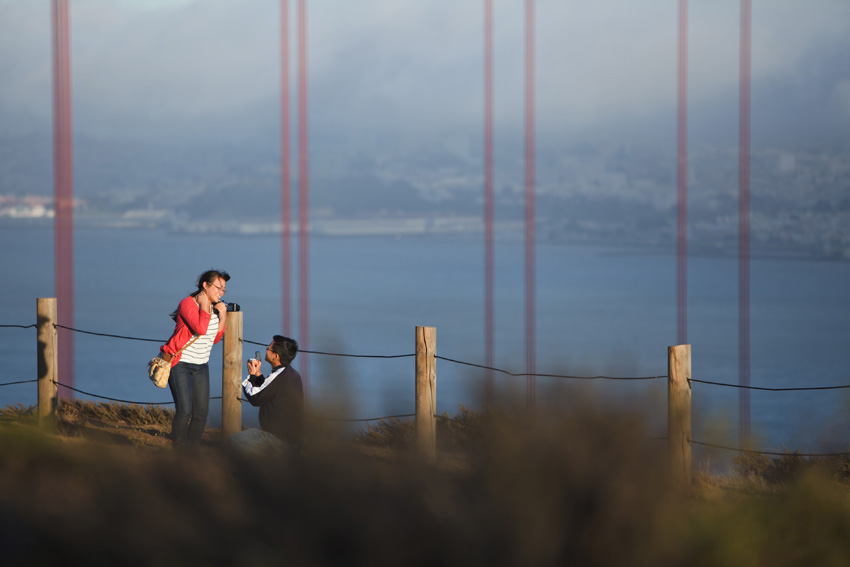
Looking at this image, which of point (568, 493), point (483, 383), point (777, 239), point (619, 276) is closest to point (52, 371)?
point (483, 383)

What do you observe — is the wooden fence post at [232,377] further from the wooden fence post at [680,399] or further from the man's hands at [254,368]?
the wooden fence post at [680,399]

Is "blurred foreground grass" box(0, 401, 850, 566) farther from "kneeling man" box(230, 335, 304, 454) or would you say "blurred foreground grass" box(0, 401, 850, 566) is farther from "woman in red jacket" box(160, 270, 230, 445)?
"woman in red jacket" box(160, 270, 230, 445)

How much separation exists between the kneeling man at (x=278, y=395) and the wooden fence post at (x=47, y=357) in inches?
97.8

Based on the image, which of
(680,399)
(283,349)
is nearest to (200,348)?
(283,349)

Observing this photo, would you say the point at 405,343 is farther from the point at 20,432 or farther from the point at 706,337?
the point at 20,432

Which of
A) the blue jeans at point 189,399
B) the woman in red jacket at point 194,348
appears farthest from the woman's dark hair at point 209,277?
the blue jeans at point 189,399

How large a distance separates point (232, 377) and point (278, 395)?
153 centimetres

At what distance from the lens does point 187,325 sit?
226 inches

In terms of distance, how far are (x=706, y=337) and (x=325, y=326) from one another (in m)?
96.2

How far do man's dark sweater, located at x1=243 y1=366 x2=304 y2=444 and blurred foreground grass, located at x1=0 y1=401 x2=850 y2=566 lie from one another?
1.53 meters

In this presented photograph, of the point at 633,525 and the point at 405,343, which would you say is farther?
the point at 405,343

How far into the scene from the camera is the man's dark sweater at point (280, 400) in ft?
16.2

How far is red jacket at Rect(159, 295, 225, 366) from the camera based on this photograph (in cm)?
567

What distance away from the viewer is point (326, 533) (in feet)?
8.99
